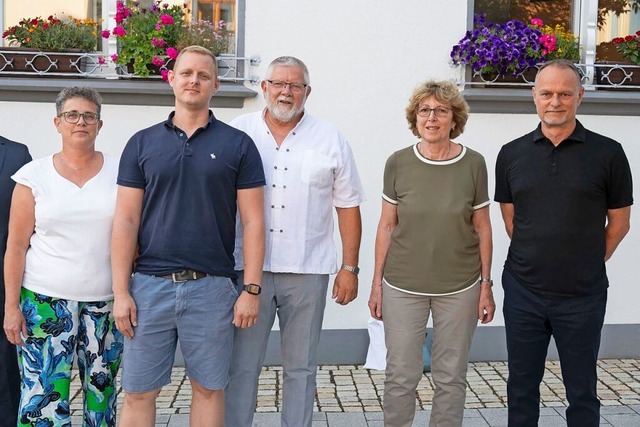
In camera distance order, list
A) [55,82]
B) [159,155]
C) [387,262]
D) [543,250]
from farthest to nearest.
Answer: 1. [55,82]
2. [387,262]
3. [543,250]
4. [159,155]

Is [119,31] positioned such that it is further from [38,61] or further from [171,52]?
[38,61]

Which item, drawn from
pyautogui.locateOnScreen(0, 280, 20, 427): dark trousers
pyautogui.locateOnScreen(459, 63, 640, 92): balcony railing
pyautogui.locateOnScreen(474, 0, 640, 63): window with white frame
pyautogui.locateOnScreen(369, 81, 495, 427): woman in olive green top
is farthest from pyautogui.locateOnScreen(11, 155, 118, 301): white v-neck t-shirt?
pyautogui.locateOnScreen(474, 0, 640, 63): window with white frame

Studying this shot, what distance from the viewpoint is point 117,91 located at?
5449 mm

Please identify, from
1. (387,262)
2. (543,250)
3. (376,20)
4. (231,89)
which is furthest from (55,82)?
(543,250)

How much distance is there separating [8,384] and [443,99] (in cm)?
244

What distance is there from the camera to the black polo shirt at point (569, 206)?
3471mm

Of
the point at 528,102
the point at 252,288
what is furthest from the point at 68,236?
the point at 528,102

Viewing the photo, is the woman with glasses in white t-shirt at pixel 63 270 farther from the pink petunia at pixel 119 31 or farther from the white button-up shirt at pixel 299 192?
the pink petunia at pixel 119 31

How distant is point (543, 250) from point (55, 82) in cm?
361

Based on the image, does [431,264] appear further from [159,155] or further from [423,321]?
[159,155]

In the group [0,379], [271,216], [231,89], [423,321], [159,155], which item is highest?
[231,89]

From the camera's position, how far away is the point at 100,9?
18.8 ft

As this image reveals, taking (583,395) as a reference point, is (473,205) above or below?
above

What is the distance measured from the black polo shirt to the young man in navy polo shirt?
1.25 meters
